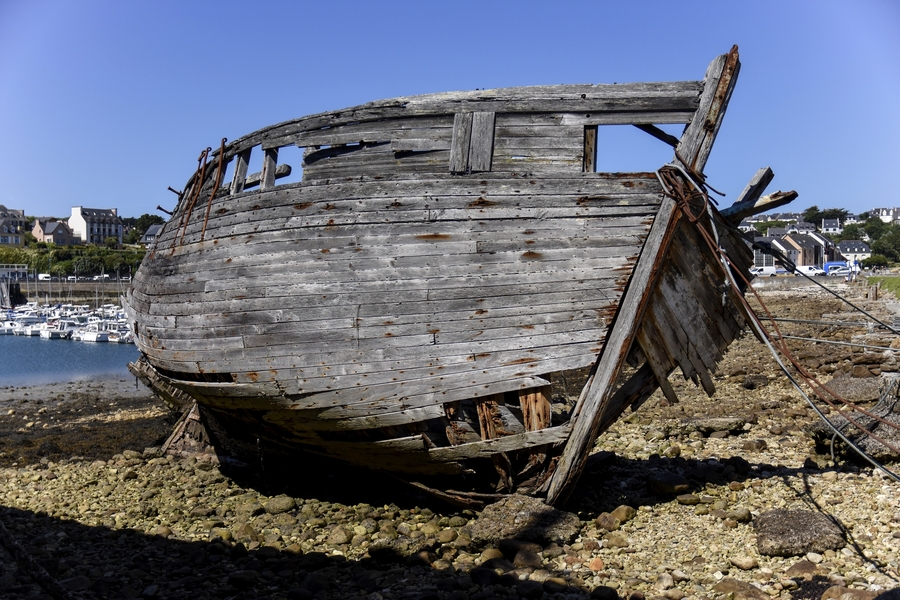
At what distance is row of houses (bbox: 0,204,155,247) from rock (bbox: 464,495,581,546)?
13485cm

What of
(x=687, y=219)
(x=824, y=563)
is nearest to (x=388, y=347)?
(x=687, y=219)

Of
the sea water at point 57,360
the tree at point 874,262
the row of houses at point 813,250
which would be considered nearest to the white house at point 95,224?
the sea water at point 57,360

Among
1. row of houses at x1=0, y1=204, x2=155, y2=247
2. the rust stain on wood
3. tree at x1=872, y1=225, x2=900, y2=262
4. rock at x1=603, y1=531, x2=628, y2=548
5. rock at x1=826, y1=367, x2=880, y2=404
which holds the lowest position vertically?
rock at x1=603, y1=531, x2=628, y2=548

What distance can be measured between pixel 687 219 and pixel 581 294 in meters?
1.16

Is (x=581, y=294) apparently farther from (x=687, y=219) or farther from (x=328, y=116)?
(x=328, y=116)

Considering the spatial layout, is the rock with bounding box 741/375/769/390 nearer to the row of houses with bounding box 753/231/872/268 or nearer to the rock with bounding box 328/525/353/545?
the rock with bounding box 328/525/353/545

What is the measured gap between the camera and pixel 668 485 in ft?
24.6

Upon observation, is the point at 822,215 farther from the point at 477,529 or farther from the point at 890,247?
the point at 477,529

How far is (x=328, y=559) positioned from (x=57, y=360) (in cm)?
3761

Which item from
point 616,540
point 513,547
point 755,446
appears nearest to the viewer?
point 513,547

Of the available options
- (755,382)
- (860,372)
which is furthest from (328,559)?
(860,372)

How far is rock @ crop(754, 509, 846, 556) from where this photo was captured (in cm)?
585

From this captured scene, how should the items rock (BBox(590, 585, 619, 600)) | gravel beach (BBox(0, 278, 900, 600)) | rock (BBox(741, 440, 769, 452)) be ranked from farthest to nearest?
rock (BBox(741, 440, 769, 452)) < gravel beach (BBox(0, 278, 900, 600)) < rock (BBox(590, 585, 619, 600))

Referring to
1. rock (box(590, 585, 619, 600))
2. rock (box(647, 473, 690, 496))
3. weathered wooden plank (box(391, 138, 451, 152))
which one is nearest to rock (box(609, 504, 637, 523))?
rock (box(647, 473, 690, 496))
